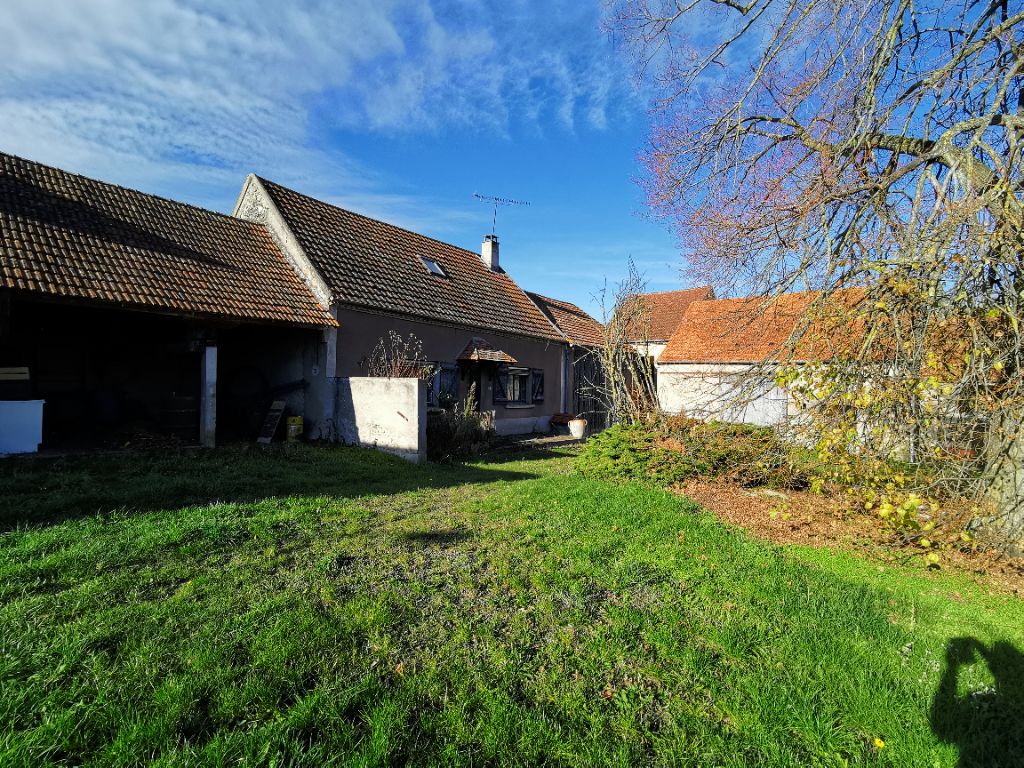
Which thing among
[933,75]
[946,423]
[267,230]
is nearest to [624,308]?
[933,75]

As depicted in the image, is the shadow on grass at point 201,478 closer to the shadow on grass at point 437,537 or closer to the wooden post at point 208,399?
the wooden post at point 208,399

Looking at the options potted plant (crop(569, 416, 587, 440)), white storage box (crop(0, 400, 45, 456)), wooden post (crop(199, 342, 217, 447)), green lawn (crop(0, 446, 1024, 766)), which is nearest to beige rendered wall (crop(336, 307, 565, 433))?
potted plant (crop(569, 416, 587, 440))

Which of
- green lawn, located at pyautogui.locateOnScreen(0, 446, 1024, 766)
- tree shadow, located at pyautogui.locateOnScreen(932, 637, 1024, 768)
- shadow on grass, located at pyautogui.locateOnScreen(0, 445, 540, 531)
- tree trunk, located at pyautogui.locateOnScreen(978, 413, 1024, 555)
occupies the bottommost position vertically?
tree shadow, located at pyautogui.locateOnScreen(932, 637, 1024, 768)

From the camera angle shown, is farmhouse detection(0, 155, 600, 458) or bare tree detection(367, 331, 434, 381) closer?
farmhouse detection(0, 155, 600, 458)

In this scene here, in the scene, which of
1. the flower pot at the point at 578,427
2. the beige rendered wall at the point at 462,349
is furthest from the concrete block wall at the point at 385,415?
the flower pot at the point at 578,427

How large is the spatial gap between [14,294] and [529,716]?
31.4 feet

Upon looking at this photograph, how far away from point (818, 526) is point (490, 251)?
16.6 meters

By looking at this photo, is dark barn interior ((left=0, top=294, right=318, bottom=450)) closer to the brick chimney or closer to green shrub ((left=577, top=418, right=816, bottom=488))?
green shrub ((left=577, top=418, right=816, bottom=488))

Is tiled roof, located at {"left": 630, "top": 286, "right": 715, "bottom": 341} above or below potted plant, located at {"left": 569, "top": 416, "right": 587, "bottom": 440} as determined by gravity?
above

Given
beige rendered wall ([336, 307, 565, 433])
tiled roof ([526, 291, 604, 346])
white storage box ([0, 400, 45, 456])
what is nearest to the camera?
white storage box ([0, 400, 45, 456])

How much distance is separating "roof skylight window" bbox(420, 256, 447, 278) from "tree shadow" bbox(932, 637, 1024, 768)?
15285 millimetres

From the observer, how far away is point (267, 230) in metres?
13.8

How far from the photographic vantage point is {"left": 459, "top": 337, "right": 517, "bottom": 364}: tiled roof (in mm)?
14672

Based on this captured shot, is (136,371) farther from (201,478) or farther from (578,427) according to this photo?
(578,427)
